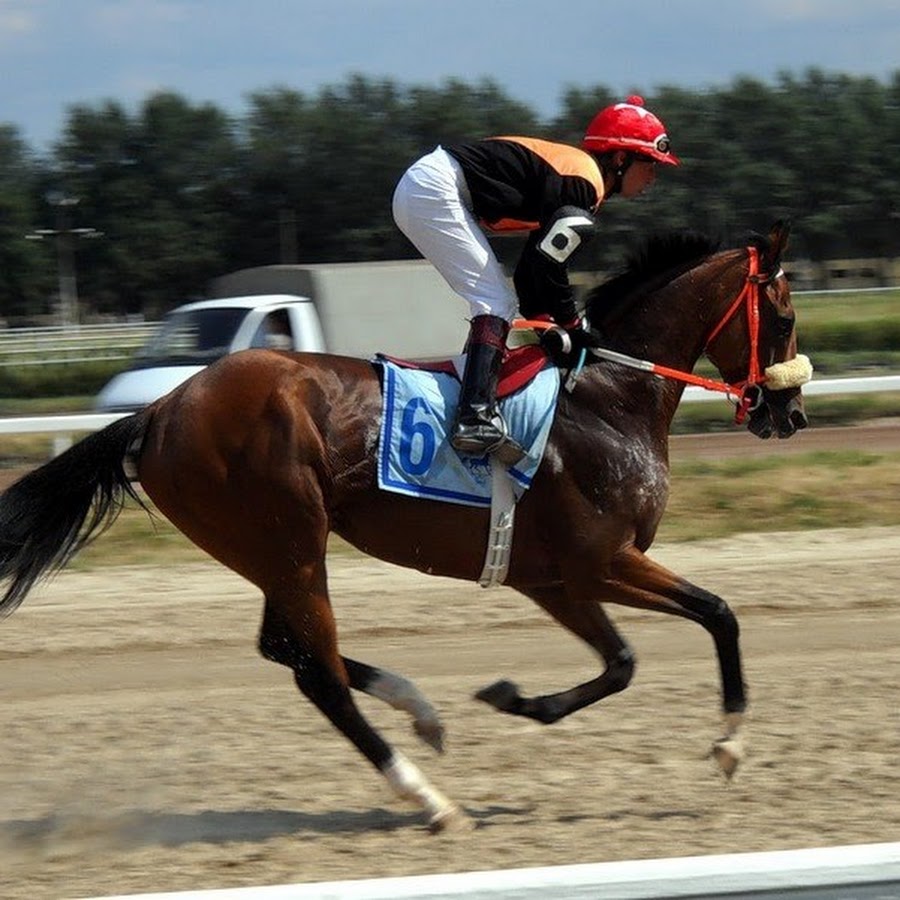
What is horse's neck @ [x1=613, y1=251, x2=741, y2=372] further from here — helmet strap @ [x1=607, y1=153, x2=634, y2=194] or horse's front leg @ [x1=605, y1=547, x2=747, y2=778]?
horse's front leg @ [x1=605, y1=547, x2=747, y2=778]

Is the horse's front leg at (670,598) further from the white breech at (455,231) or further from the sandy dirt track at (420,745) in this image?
the white breech at (455,231)

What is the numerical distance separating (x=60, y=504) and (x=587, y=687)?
5.83 feet

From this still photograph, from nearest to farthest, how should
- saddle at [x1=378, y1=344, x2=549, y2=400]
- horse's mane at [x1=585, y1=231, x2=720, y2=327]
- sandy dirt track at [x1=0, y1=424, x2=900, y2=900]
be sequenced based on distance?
sandy dirt track at [x1=0, y1=424, x2=900, y2=900] → saddle at [x1=378, y1=344, x2=549, y2=400] → horse's mane at [x1=585, y1=231, x2=720, y2=327]

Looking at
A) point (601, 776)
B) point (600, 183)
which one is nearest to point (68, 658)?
point (601, 776)

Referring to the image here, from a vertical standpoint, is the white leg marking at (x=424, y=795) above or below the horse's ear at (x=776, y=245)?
below

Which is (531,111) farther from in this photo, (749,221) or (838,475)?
(838,475)

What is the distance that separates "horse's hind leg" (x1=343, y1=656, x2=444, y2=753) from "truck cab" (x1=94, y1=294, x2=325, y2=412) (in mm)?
8021

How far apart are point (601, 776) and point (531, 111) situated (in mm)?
47811

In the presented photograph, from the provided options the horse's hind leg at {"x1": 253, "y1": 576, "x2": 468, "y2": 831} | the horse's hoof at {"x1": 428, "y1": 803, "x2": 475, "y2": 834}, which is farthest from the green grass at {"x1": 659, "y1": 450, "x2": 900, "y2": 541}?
the horse's hoof at {"x1": 428, "y1": 803, "x2": 475, "y2": 834}

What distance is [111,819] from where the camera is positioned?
16.7ft

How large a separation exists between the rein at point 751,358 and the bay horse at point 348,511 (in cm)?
4

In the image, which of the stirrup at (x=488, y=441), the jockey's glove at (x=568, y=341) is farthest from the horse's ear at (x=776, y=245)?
the stirrup at (x=488, y=441)

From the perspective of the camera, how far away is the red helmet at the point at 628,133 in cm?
541

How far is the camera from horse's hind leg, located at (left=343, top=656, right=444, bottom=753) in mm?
5246
